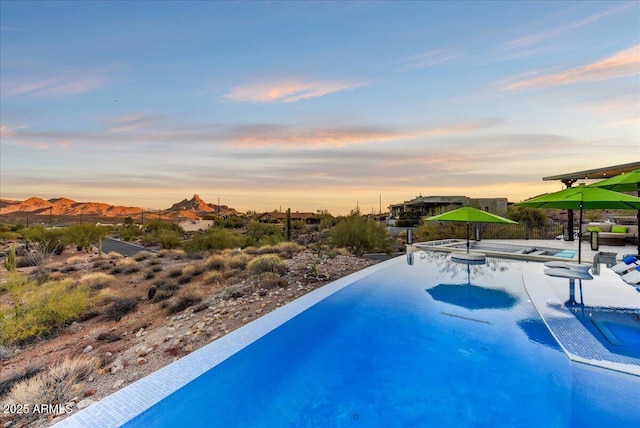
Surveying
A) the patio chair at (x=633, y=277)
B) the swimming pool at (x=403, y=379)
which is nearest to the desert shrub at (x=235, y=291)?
the swimming pool at (x=403, y=379)

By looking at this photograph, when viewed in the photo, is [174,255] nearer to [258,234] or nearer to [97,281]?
[97,281]

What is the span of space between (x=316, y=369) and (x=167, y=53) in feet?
34.4

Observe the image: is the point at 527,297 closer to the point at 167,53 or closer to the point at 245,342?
the point at 245,342

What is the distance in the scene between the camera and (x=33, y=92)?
9859 mm

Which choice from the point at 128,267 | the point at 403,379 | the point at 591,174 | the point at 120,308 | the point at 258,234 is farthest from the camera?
the point at 258,234

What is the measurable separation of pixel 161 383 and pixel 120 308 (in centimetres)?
612

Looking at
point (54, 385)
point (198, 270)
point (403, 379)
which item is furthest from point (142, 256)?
point (403, 379)

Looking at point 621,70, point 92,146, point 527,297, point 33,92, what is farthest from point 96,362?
point 621,70

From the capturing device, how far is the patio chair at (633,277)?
578 cm

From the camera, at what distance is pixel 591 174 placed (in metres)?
11.4

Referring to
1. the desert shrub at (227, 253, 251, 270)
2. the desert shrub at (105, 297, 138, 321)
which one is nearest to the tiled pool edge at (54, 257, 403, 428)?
the desert shrub at (105, 297, 138, 321)

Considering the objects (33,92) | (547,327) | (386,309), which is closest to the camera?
(547,327)

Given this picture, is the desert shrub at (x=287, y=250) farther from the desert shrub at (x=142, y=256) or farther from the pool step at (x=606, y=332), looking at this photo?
the pool step at (x=606, y=332)

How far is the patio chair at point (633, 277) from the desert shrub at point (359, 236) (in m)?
9.94
